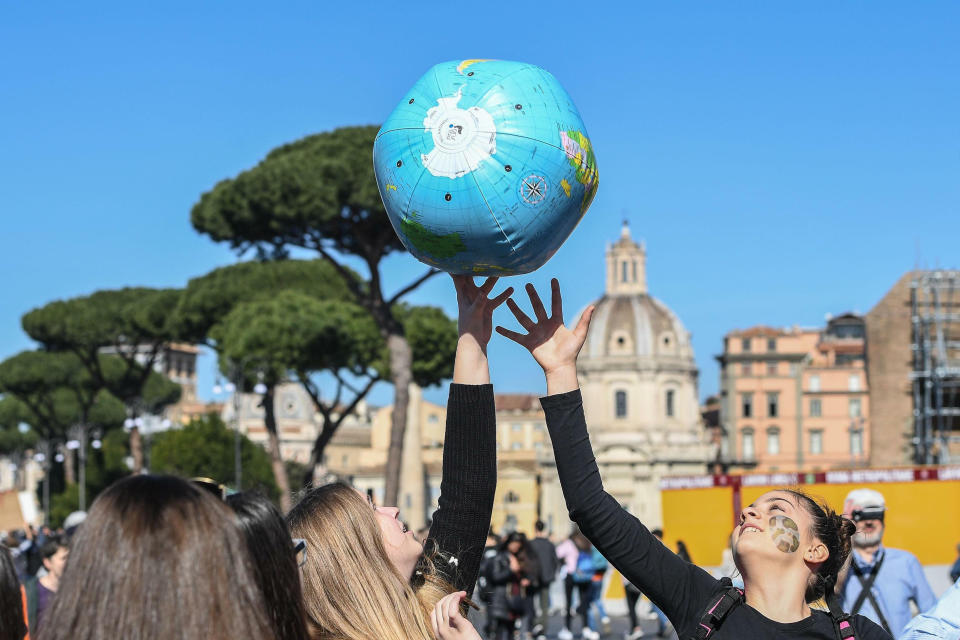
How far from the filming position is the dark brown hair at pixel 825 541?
10.3 feet

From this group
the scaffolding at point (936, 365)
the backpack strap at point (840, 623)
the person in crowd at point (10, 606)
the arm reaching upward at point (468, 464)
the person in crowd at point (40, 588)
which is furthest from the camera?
the scaffolding at point (936, 365)

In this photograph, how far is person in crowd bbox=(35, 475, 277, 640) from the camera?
158 cm

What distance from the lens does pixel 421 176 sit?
3.20m

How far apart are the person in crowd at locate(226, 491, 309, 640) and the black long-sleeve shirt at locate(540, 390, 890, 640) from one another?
4.11ft

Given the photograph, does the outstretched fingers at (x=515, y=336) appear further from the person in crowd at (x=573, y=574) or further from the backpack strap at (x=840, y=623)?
the person in crowd at (x=573, y=574)

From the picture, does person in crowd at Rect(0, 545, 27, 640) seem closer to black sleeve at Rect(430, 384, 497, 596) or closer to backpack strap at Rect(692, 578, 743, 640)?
black sleeve at Rect(430, 384, 497, 596)

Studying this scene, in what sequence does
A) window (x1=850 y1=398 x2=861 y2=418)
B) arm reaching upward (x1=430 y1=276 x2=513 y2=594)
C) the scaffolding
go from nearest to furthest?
1. arm reaching upward (x1=430 y1=276 x2=513 y2=594)
2. the scaffolding
3. window (x1=850 y1=398 x2=861 y2=418)

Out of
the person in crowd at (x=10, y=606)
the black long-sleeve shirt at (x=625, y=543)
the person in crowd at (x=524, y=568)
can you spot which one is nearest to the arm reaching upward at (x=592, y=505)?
the black long-sleeve shirt at (x=625, y=543)

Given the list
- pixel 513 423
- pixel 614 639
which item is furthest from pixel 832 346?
pixel 614 639

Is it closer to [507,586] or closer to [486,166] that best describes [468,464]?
[486,166]

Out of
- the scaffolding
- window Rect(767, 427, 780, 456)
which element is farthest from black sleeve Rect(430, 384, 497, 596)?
window Rect(767, 427, 780, 456)

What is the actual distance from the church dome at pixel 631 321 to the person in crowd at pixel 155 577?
294 feet

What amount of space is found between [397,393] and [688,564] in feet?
61.8

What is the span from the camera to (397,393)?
2191 centimetres
